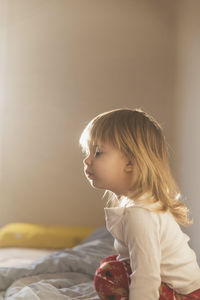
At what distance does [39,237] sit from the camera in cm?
302

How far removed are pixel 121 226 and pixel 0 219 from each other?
8.38 feet

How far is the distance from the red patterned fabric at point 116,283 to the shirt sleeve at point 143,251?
11 cm

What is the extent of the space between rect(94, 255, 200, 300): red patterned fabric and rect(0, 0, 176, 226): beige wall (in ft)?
7.40

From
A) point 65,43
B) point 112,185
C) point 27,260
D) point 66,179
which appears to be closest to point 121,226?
point 112,185

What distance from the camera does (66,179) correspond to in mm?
3670

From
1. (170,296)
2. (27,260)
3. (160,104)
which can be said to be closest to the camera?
(170,296)

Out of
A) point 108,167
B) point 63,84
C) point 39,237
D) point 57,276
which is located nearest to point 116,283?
point 108,167

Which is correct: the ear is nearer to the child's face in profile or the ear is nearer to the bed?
the child's face in profile

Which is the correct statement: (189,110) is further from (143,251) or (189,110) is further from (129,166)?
(143,251)

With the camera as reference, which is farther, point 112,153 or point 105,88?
point 105,88

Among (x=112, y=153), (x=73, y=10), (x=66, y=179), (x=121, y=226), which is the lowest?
(x=66, y=179)

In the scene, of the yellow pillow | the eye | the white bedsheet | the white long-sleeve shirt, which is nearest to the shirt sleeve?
the white long-sleeve shirt

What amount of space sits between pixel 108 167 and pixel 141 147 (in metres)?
0.12

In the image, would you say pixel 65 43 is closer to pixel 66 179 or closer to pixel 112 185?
pixel 66 179
